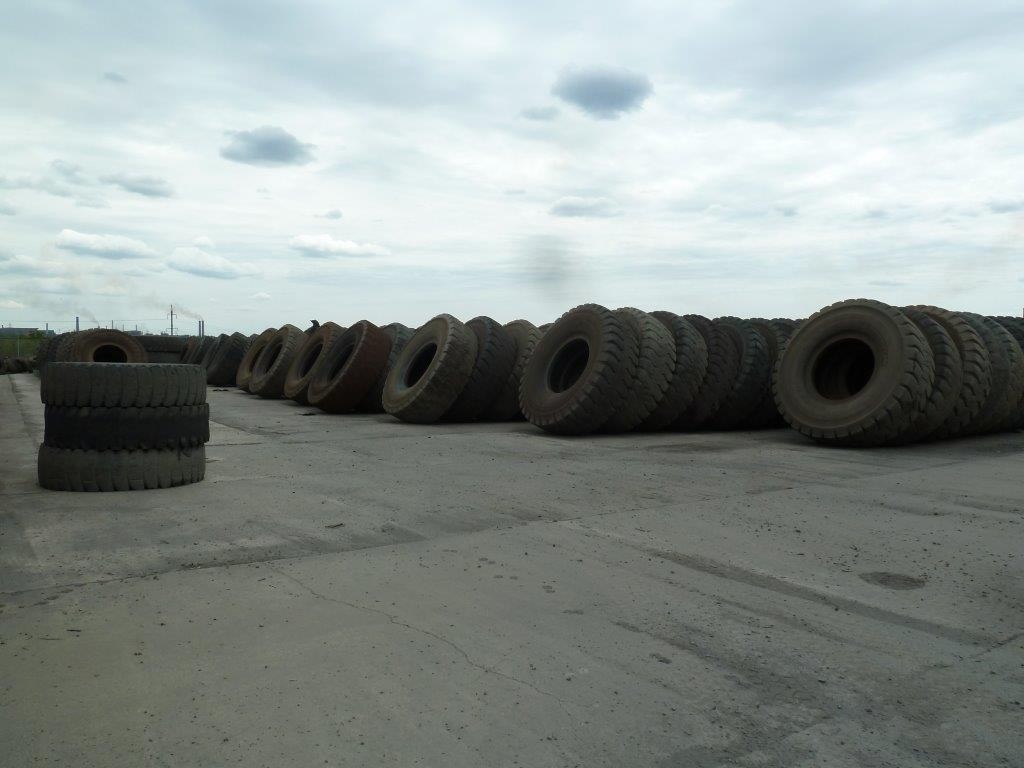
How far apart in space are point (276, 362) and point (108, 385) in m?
12.3

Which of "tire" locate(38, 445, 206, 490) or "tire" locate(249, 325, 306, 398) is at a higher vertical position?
"tire" locate(249, 325, 306, 398)

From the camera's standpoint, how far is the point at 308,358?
18.4 m

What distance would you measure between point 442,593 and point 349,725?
1.44m

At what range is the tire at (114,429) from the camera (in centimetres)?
672

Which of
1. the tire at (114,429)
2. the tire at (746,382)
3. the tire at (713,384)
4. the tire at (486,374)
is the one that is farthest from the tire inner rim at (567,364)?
the tire at (114,429)

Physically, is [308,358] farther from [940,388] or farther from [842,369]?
[940,388]

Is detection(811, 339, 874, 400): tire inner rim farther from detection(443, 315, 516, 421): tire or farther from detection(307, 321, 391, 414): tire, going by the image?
detection(307, 321, 391, 414): tire

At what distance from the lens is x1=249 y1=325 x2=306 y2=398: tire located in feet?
61.2

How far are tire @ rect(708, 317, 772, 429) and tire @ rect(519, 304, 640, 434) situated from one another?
6.32 ft

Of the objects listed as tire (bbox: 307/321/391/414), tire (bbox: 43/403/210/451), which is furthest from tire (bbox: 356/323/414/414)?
tire (bbox: 43/403/210/451)

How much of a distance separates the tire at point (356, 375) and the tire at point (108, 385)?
769cm

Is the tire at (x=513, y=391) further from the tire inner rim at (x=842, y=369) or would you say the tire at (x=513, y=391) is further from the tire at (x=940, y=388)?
the tire at (x=940, y=388)

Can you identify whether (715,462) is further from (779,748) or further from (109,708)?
(109,708)

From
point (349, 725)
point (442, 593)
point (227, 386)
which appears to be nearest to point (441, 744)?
point (349, 725)
